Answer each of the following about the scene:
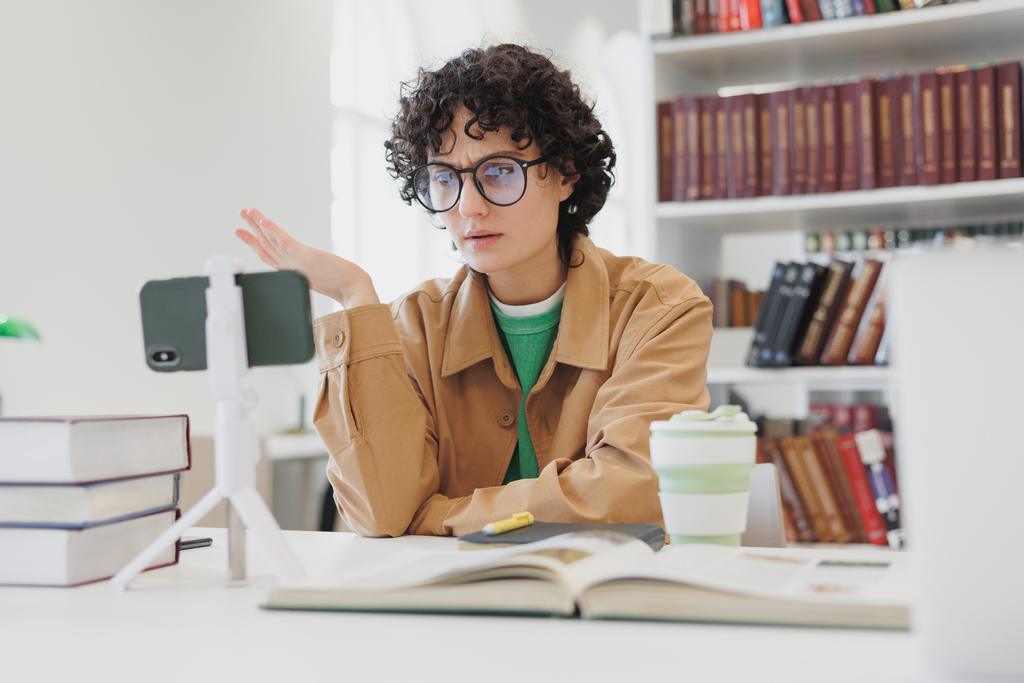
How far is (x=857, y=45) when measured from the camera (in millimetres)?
Answer: 2604

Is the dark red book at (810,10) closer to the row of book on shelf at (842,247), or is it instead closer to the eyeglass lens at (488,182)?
the row of book on shelf at (842,247)

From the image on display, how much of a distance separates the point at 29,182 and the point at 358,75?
1.98 m

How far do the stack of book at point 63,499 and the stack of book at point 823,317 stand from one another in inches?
73.7

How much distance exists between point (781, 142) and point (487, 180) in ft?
4.10

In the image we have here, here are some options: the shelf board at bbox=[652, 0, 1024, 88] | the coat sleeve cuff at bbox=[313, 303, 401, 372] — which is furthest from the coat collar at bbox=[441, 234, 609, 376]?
the shelf board at bbox=[652, 0, 1024, 88]

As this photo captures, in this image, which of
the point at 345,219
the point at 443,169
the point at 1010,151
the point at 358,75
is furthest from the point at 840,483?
the point at 358,75

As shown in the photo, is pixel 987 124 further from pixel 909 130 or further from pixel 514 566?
pixel 514 566

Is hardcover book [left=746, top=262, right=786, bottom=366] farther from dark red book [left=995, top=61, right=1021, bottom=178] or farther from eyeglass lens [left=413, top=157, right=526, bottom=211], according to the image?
eyeglass lens [left=413, top=157, right=526, bottom=211]

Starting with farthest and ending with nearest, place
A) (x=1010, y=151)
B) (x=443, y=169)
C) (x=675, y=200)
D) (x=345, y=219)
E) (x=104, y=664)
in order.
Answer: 1. (x=345, y=219)
2. (x=675, y=200)
3. (x=1010, y=151)
4. (x=443, y=169)
5. (x=104, y=664)

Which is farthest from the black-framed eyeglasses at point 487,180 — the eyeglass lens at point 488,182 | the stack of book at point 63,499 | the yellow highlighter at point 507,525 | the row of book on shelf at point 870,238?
the row of book on shelf at point 870,238

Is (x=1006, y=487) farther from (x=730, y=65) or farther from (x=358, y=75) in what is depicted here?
(x=358, y=75)

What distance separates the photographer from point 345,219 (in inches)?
175

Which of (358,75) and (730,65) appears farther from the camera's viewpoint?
(358,75)

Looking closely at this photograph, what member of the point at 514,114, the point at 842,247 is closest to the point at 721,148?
the point at 842,247
